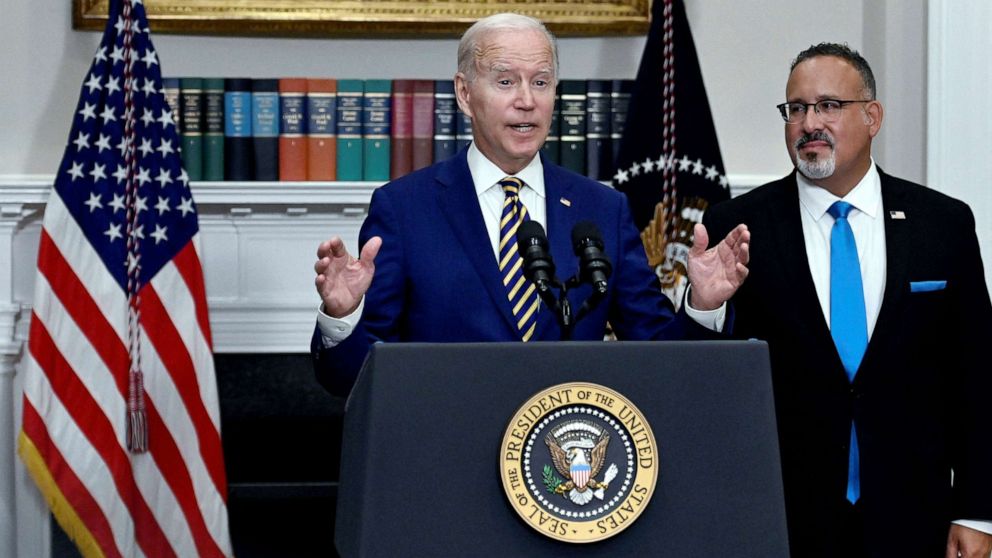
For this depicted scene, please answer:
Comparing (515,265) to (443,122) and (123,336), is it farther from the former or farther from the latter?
(443,122)

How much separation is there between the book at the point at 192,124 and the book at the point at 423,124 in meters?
0.73

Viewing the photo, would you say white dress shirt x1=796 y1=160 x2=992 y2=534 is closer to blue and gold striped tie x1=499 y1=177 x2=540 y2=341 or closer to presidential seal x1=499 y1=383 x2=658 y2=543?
blue and gold striped tie x1=499 y1=177 x2=540 y2=341

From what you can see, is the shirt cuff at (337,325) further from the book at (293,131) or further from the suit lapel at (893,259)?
the book at (293,131)

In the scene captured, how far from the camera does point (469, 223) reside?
2.35 meters

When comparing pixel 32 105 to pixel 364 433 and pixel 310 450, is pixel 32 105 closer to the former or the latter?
pixel 310 450

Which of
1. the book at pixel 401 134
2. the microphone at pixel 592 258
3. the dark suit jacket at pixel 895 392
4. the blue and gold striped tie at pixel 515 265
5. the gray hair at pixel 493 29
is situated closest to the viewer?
the microphone at pixel 592 258

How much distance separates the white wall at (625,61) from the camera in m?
4.45

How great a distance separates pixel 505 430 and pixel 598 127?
115 inches

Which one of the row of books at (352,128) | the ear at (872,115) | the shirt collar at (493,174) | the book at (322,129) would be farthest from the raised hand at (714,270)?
the book at (322,129)

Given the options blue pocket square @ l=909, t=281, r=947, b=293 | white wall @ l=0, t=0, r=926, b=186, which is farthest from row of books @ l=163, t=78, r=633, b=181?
blue pocket square @ l=909, t=281, r=947, b=293

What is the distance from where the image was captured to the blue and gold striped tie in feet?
7.36

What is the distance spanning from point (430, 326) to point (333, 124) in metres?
2.26

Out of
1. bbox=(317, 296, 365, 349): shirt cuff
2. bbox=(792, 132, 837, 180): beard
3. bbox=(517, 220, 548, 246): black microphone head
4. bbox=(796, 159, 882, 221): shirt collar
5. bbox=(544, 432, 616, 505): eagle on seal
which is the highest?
bbox=(792, 132, 837, 180): beard

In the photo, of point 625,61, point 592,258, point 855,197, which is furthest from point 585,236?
point 625,61
